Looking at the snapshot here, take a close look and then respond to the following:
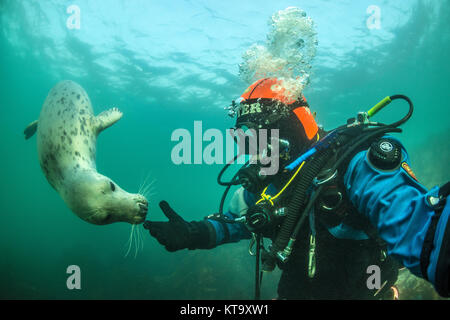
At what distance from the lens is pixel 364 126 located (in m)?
2.16

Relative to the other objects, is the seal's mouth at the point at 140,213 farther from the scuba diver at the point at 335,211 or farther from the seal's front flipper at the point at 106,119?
the seal's front flipper at the point at 106,119

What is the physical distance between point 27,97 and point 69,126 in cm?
3330

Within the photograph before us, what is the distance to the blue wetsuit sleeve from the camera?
1174 mm

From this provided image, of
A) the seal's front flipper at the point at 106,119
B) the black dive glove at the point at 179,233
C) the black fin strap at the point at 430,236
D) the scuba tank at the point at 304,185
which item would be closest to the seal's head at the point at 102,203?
the black dive glove at the point at 179,233

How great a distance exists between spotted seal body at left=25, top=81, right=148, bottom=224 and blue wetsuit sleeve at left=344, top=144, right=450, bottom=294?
2550 millimetres

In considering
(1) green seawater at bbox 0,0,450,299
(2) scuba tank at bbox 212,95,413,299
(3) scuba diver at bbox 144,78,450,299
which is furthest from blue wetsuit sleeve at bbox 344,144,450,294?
(1) green seawater at bbox 0,0,450,299

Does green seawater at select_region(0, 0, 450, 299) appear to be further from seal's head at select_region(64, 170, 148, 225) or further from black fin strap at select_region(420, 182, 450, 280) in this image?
black fin strap at select_region(420, 182, 450, 280)

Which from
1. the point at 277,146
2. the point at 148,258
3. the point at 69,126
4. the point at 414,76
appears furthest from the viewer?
the point at 148,258

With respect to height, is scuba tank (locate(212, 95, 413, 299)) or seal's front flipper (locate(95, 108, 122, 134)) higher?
seal's front flipper (locate(95, 108, 122, 134))

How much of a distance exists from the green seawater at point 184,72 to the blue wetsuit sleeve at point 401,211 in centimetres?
443

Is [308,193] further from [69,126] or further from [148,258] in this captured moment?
[148,258]

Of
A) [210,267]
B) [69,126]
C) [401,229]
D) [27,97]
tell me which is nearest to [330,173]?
[401,229]

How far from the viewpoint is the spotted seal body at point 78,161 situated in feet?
9.87

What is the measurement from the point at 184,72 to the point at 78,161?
50.9 feet
